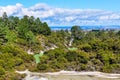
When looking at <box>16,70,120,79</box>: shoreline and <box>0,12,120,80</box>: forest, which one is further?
<box>0,12,120,80</box>: forest

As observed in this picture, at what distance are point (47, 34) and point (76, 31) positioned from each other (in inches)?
397

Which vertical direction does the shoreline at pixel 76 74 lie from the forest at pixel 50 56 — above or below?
below

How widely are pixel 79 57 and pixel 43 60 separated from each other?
7.25 m

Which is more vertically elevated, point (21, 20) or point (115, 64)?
point (21, 20)

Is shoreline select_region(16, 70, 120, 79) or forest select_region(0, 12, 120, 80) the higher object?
forest select_region(0, 12, 120, 80)

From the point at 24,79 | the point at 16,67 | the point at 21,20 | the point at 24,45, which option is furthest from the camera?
the point at 21,20

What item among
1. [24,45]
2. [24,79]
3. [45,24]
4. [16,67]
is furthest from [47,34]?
[24,79]

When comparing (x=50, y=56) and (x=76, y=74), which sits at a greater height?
(x=50, y=56)

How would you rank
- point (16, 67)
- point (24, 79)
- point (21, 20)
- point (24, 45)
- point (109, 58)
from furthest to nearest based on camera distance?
point (21, 20) → point (24, 45) → point (109, 58) → point (16, 67) → point (24, 79)

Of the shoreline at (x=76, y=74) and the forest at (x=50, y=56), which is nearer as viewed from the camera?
the shoreline at (x=76, y=74)

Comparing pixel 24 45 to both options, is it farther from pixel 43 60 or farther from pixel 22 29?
pixel 43 60

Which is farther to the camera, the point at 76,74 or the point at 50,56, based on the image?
the point at 50,56

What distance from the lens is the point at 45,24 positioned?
8588cm

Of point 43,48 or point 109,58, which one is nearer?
point 109,58
